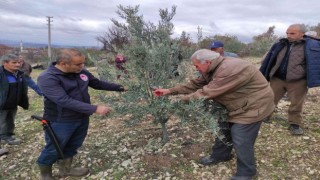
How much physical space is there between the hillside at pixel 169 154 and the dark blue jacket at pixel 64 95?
737 mm

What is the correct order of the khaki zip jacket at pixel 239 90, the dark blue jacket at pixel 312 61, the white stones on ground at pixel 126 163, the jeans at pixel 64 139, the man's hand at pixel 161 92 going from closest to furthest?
the khaki zip jacket at pixel 239 90
the jeans at pixel 64 139
the man's hand at pixel 161 92
the white stones on ground at pixel 126 163
the dark blue jacket at pixel 312 61

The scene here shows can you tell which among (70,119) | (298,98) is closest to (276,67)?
(298,98)

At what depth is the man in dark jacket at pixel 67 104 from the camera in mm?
3471

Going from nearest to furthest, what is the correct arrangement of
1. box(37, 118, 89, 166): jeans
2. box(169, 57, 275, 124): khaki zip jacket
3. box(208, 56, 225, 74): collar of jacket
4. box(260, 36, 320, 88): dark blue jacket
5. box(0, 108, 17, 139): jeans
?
1. box(169, 57, 275, 124): khaki zip jacket
2. box(208, 56, 225, 74): collar of jacket
3. box(37, 118, 89, 166): jeans
4. box(260, 36, 320, 88): dark blue jacket
5. box(0, 108, 17, 139): jeans

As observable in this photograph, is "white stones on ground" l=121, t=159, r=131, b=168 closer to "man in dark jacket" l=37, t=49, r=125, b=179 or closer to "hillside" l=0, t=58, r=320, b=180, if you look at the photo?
"hillside" l=0, t=58, r=320, b=180

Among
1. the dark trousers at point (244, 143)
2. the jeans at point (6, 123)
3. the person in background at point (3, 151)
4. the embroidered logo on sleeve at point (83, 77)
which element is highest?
the embroidered logo on sleeve at point (83, 77)

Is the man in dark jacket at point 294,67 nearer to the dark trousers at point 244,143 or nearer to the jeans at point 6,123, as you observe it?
the dark trousers at point 244,143

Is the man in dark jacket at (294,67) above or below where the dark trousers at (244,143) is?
above

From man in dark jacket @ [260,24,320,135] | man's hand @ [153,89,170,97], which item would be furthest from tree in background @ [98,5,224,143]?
man in dark jacket @ [260,24,320,135]

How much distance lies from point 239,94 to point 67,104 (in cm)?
184

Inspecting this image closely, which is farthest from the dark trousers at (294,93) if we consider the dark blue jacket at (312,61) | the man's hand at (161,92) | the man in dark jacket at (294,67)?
the man's hand at (161,92)

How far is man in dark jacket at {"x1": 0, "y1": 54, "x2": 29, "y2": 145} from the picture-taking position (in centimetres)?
500

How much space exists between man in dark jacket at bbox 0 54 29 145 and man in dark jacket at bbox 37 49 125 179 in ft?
5.35

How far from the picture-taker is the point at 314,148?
4.55 metres
